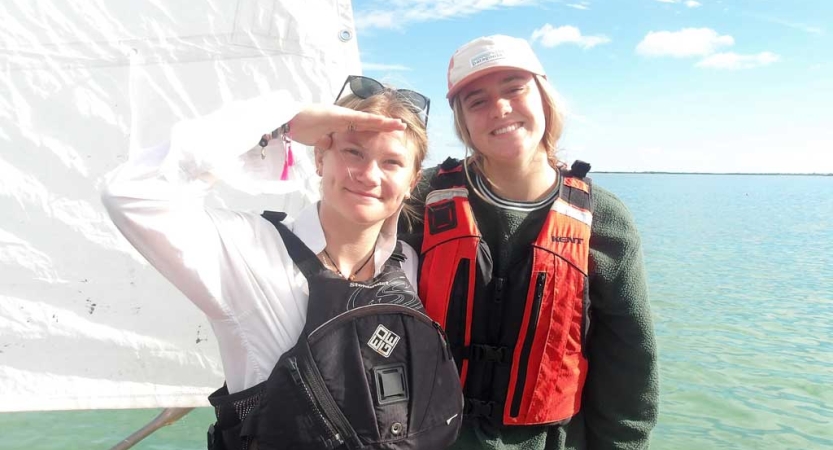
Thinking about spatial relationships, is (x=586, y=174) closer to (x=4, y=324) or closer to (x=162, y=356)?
(x=162, y=356)

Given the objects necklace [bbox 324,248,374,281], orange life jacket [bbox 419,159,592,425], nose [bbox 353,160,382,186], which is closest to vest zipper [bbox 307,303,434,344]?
necklace [bbox 324,248,374,281]

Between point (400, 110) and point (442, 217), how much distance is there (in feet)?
1.26

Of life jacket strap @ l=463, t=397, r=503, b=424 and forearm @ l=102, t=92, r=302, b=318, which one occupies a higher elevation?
forearm @ l=102, t=92, r=302, b=318

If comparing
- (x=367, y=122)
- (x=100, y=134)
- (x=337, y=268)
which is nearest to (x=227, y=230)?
(x=337, y=268)

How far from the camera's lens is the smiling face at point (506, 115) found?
1.90 m

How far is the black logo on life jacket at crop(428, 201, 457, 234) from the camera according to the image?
79.5 inches

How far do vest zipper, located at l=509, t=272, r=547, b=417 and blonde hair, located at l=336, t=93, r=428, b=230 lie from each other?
516mm

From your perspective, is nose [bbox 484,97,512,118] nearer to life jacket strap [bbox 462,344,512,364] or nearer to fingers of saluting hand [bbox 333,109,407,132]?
fingers of saluting hand [bbox 333,109,407,132]

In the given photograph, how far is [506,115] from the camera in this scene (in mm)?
1903

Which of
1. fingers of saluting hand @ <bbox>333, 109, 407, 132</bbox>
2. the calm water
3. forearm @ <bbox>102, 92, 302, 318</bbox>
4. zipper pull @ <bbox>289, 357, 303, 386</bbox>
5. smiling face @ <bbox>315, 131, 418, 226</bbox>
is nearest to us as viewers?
forearm @ <bbox>102, 92, 302, 318</bbox>

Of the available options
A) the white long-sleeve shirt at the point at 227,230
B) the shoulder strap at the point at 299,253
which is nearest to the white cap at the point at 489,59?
the white long-sleeve shirt at the point at 227,230

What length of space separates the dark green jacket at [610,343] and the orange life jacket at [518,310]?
5 cm

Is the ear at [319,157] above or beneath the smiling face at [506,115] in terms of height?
beneath

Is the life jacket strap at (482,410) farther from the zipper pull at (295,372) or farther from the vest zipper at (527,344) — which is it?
the zipper pull at (295,372)
